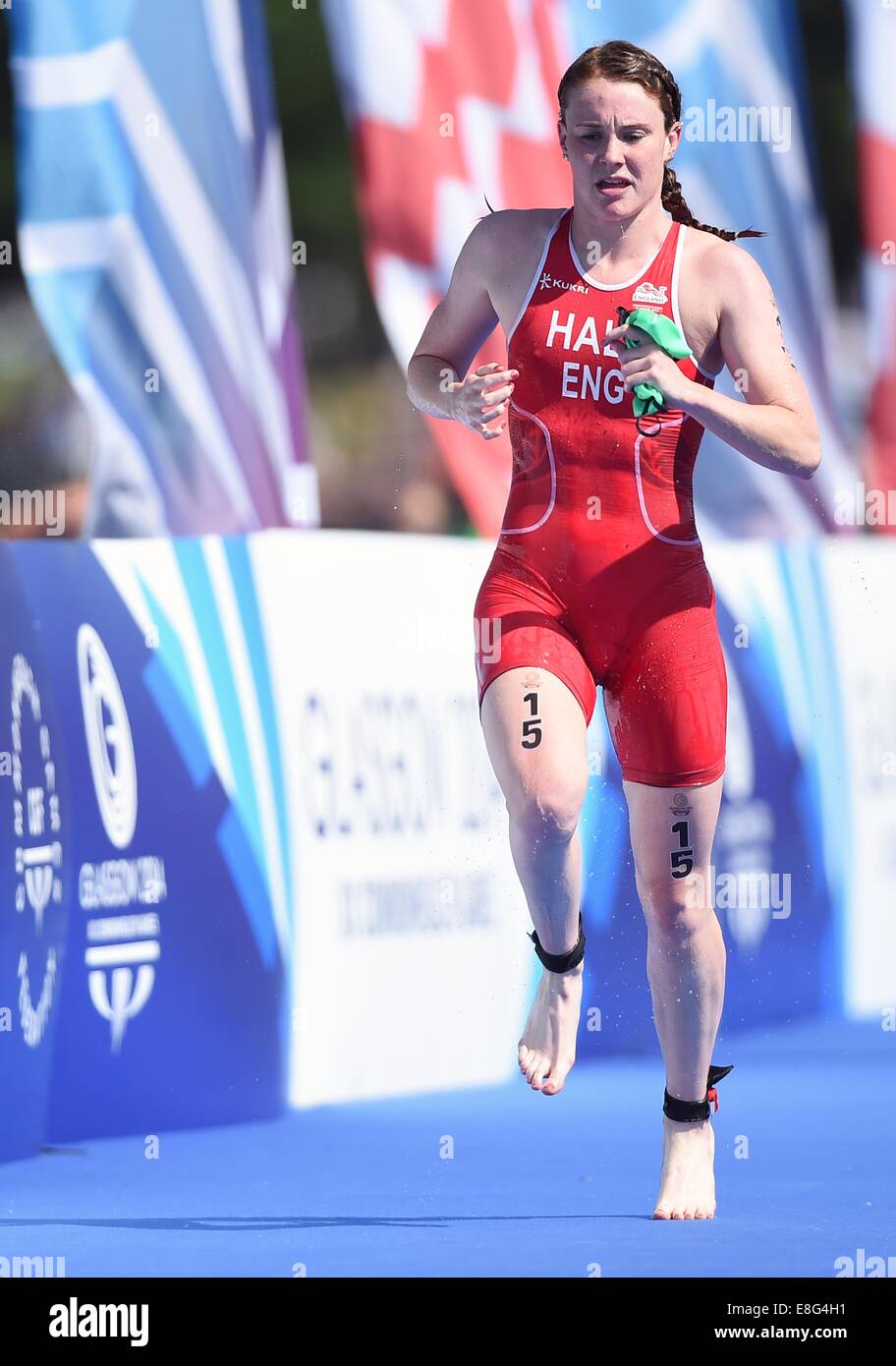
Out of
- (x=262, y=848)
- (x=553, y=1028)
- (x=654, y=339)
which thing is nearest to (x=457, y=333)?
(x=654, y=339)

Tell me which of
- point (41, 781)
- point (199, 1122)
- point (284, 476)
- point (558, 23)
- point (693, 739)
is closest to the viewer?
point (693, 739)

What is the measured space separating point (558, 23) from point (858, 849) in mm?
3653

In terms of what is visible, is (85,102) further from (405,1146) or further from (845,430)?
(845,430)

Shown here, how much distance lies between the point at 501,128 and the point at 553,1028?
4.53 metres

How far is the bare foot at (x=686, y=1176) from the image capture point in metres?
5.64

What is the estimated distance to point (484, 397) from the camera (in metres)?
5.22

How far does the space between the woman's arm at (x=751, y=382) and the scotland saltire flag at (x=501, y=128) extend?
11.6 ft

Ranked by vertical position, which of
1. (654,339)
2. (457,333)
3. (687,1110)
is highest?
(457,333)

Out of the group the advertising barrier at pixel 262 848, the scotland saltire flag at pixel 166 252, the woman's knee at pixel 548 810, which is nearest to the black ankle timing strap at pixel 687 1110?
the woman's knee at pixel 548 810

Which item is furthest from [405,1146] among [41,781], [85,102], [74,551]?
[85,102]

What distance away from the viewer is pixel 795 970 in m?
10.2

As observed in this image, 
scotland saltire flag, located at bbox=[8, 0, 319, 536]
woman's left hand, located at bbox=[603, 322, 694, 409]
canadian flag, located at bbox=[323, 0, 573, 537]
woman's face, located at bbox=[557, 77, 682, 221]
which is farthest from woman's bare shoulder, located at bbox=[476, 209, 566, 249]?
canadian flag, located at bbox=[323, 0, 573, 537]

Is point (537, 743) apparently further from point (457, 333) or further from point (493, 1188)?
point (493, 1188)

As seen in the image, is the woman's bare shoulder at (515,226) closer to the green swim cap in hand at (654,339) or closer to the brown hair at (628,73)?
the brown hair at (628,73)
